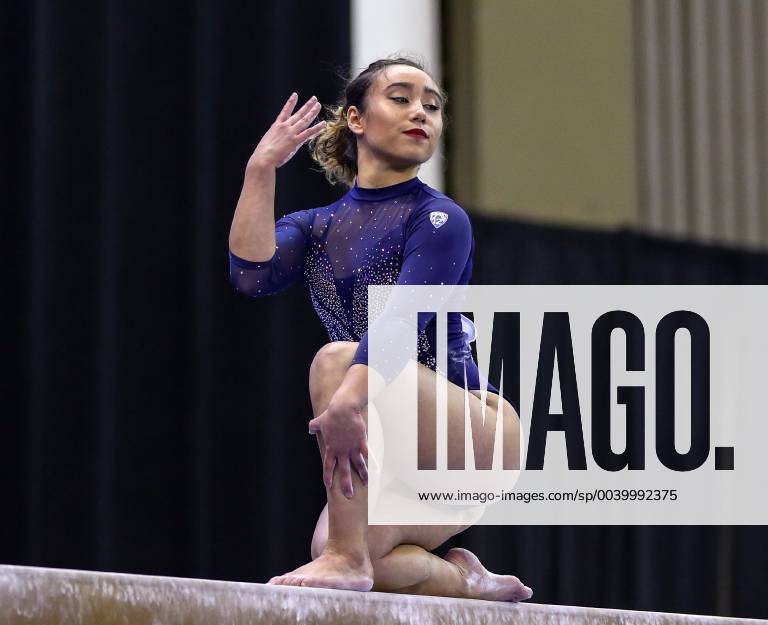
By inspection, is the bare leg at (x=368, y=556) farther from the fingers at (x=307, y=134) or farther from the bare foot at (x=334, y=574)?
the fingers at (x=307, y=134)

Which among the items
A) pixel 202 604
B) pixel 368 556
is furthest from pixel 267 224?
pixel 202 604

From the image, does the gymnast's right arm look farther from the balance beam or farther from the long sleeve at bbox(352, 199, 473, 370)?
the balance beam

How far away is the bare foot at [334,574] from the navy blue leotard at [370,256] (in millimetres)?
303

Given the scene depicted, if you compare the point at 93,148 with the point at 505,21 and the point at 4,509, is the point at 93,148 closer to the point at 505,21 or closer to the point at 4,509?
the point at 4,509

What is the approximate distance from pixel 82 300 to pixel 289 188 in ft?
2.82

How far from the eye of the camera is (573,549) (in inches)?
204

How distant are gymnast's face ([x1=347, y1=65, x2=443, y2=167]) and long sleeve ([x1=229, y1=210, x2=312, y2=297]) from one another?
16 centimetres

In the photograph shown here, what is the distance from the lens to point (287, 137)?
1.88 m

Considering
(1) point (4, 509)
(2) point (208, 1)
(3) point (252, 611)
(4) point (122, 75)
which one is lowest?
(1) point (4, 509)

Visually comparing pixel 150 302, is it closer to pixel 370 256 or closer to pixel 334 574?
pixel 370 256

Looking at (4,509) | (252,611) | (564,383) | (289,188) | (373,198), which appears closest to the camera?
(252,611)

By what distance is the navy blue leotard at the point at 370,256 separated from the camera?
182 cm

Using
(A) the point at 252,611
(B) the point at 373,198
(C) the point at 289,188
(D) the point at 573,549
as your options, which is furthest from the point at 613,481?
(A) the point at 252,611

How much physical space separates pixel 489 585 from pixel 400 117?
706mm
